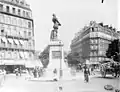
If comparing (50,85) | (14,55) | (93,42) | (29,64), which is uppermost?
(93,42)

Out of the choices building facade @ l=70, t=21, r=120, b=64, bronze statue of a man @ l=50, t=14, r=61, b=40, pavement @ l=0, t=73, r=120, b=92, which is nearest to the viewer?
pavement @ l=0, t=73, r=120, b=92

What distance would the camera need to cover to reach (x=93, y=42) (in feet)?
13.3

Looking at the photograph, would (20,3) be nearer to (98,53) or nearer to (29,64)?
(29,64)

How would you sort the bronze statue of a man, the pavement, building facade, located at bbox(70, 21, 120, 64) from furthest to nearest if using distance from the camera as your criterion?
building facade, located at bbox(70, 21, 120, 64) → the bronze statue of a man → the pavement

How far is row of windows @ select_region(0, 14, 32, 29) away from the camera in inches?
147

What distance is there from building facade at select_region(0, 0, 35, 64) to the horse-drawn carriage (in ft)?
4.15

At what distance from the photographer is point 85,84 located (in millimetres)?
3865

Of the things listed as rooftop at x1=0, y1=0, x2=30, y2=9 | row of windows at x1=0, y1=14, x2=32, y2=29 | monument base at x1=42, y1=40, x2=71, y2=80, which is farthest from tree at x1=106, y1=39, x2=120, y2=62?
rooftop at x1=0, y1=0, x2=30, y2=9

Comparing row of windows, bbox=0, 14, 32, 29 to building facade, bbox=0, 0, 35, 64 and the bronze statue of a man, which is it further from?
the bronze statue of a man

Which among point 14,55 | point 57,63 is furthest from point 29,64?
point 57,63

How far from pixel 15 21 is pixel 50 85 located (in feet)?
4.00

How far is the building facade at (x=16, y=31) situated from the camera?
12.3 feet

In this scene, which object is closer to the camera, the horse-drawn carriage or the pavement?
the pavement

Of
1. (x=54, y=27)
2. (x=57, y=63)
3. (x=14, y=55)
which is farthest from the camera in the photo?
(x=57, y=63)
